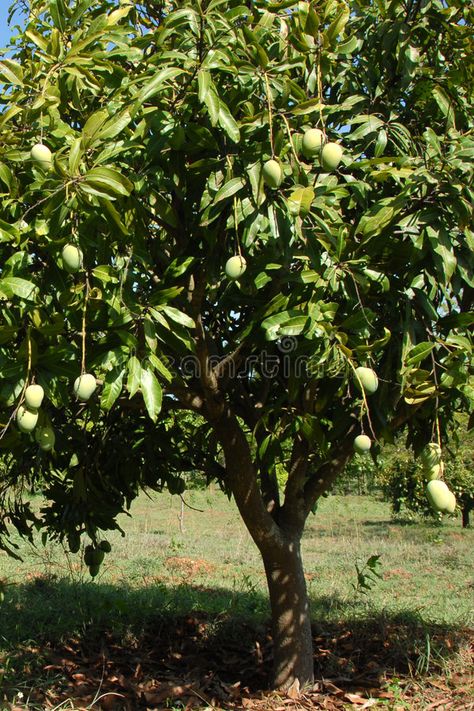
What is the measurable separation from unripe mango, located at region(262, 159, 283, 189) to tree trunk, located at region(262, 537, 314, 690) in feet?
6.75

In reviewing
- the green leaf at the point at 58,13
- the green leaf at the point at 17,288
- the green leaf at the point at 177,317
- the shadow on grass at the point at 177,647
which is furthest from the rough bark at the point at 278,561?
the green leaf at the point at 58,13

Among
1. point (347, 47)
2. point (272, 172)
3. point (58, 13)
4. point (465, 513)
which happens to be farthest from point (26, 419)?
point (465, 513)

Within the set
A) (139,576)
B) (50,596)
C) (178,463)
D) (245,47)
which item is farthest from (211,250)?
(139,576)

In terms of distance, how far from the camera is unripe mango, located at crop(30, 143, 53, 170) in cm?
213

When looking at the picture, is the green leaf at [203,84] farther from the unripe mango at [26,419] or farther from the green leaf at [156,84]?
the unripe mango at [26,419]

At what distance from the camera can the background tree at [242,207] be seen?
2.14m

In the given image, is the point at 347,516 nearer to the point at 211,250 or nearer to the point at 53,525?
the point at 53,525

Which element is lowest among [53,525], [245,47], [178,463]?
[53,525]

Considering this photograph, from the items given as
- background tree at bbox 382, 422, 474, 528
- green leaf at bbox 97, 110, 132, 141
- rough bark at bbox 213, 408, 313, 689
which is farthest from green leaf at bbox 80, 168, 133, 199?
background tree at bbox 382, 422, 474, 528

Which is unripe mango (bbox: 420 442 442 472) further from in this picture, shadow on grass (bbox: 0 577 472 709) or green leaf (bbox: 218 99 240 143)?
Answer: shadow on grass (bbox: 0 577 472 709)

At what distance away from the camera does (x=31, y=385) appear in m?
2.18

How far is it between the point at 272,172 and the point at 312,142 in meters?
0.23

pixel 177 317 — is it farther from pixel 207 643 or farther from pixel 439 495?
pixel 207 643

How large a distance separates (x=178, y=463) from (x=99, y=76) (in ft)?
6.41
